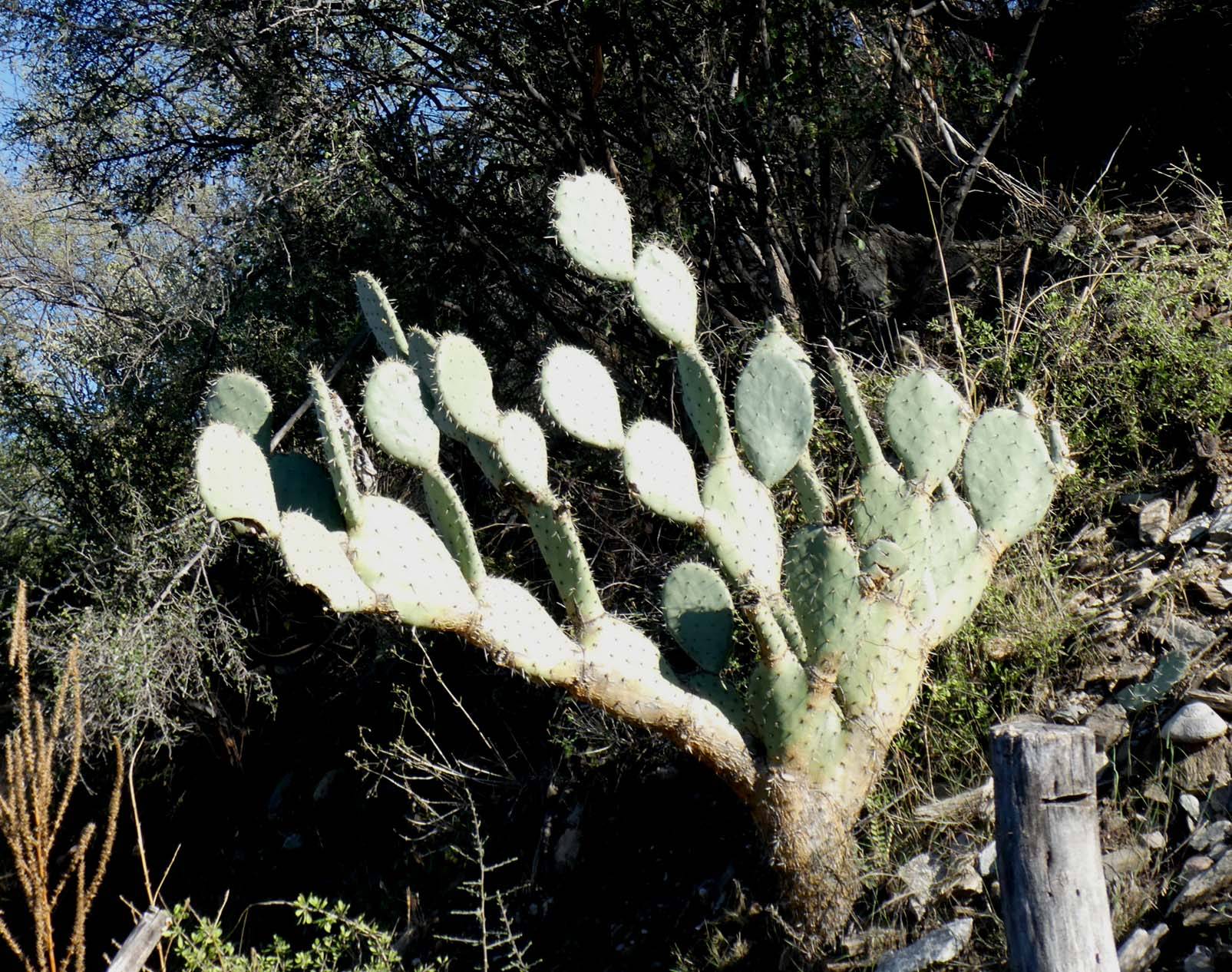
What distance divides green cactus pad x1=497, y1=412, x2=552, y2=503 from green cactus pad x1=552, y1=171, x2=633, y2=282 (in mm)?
591

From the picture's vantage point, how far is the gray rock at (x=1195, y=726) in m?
3.28

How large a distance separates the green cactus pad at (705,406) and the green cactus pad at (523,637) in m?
0.72

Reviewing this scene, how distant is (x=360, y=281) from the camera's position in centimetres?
367

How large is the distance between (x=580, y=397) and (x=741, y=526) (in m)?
0.60

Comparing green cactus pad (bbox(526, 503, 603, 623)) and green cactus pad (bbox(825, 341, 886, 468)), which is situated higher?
green cactus pad (bbox(825, 341, 886, 468))

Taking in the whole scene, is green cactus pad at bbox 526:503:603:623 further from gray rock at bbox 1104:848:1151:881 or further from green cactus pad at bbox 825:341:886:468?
gray rock at bbox 1104:848:1151:881

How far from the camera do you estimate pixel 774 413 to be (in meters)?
3.37

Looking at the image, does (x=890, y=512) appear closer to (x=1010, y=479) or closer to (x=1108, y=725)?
(x=1010, y=479)

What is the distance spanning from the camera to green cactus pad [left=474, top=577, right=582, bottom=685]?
123 inches

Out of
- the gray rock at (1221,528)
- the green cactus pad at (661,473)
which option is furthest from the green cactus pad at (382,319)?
the gray rock at (1221,528)

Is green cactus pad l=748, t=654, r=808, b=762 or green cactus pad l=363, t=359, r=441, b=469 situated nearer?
green cactus pad l=363, t=359, r=441, b=469

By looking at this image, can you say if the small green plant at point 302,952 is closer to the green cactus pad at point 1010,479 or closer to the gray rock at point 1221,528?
the green cactus pad at point 1010,479

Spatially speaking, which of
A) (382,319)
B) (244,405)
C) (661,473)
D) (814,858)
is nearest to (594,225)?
(382,319)

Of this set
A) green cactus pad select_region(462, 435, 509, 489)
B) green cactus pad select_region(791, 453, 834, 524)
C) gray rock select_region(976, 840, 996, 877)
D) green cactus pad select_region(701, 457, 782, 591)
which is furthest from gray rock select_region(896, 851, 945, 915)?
green cactus pad select_region(462, 435, 509, 489)
